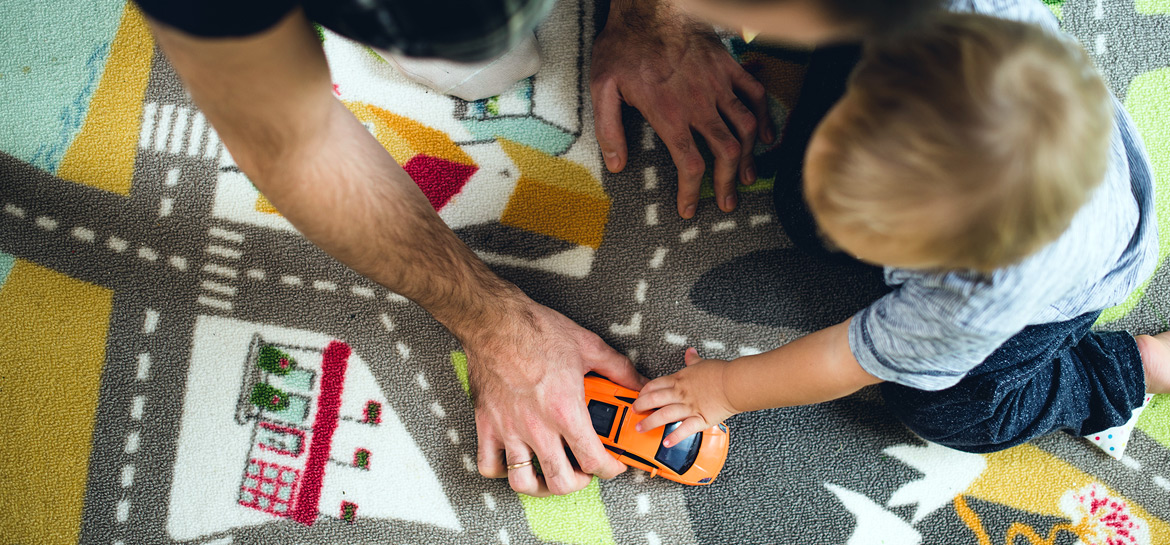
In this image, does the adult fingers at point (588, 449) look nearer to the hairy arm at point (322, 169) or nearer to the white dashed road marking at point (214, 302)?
the hairy arm at point (322, 169)

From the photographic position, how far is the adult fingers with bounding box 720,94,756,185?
0.84 meters

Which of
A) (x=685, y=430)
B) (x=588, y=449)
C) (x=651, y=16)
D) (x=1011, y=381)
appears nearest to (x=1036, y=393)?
(x=1011, y=381)

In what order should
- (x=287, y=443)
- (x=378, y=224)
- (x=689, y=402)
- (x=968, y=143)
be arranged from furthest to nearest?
(x=287, y=443) < (x=689, y=402) < (x=378, y=224) < (x=968, y=143)

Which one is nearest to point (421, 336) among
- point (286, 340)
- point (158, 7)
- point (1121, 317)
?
point (286, 340)

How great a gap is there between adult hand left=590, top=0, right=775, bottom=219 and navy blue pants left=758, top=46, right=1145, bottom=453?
2.6 inches

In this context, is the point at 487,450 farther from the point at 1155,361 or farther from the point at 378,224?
the point at 1155,361

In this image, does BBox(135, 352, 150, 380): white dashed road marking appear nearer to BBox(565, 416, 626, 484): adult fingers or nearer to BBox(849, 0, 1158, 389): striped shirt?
BBox(565, 416, 626, 484): adult fingers

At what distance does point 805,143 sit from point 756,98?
0.43ft

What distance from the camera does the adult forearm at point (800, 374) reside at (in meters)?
0.66

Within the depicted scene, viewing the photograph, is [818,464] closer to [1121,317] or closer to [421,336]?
[1121,317]

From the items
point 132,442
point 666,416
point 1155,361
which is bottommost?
point 1155,361

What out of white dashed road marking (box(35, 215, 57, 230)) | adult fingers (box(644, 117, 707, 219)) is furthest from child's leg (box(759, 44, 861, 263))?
white dashed road marking (box(35, 215, 57, 230))

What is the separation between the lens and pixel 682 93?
0.84 metres

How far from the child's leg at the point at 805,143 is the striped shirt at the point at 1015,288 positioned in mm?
153
